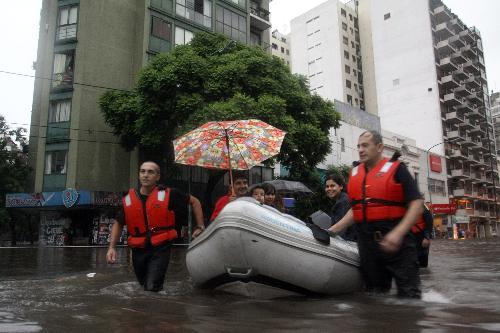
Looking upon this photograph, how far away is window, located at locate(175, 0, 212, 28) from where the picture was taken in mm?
30000

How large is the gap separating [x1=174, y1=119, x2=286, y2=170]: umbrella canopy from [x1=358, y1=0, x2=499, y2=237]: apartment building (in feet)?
176

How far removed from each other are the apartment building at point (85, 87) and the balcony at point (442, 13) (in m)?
41.0

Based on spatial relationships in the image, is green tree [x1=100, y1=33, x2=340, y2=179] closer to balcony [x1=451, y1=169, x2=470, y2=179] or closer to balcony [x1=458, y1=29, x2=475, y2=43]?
balcony [x1=451, y1=169, x2=470, y2=179]

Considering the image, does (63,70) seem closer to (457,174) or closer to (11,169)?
(11,169)

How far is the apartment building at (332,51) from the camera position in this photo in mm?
63438

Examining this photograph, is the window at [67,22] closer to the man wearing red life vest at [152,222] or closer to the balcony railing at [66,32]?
the balcony railing at [66,32]

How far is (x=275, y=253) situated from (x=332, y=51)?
2470 inches

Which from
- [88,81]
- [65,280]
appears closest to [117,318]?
[65,280]

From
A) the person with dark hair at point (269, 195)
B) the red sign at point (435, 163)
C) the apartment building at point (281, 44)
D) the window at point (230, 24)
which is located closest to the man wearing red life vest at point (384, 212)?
the person with dark hair at point (269, 195)

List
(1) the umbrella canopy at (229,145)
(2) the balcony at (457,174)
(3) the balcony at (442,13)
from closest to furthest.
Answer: (1) the umbrella canopy at (229,145), (3) the balcony at (442,13), (2) the balcony at (457,174)

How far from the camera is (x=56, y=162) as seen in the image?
1047 inches

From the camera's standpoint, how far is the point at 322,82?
64.9 m

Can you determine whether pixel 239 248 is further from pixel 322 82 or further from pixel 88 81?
pixel 322 82

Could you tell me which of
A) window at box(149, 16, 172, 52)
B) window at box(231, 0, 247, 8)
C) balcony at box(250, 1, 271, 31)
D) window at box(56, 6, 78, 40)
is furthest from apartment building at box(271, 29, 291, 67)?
window at box(56, 6, 78, 40)
